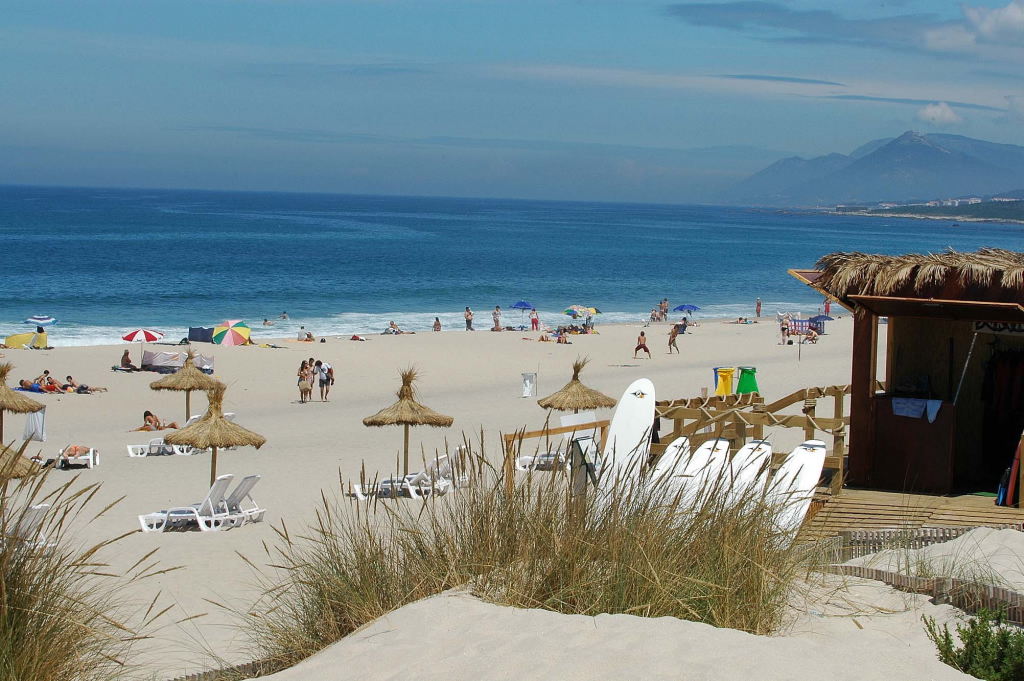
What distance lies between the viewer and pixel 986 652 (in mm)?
3807

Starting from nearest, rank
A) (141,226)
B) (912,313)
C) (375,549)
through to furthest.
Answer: (375,549)
(912,313)
(141,226)

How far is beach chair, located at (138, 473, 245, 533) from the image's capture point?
10617 mm

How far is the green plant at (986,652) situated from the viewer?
374cm

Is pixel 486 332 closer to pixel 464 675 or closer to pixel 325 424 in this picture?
pixel 325 424

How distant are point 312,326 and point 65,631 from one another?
35124 mm

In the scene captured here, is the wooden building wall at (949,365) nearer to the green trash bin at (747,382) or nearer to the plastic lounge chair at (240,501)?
the green trash bin at (747,382)

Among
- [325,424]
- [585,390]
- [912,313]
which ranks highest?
[912,313]

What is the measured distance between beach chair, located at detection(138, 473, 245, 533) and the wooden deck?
20.7 ft

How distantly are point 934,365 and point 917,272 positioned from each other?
1.54 meters

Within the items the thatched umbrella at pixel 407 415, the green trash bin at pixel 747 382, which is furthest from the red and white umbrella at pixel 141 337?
the green trash bin at pixel 747 382

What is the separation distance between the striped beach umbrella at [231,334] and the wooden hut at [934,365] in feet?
70.8

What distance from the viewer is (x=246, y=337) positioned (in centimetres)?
2806

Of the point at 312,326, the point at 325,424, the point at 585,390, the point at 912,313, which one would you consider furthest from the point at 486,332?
the point at 912,313

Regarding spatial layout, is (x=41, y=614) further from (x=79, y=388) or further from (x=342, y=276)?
(x=342, y=276)
